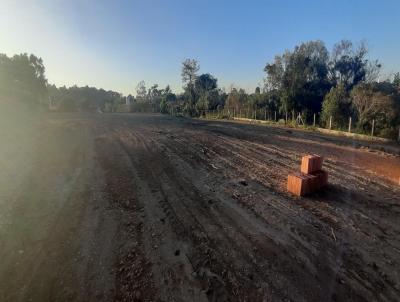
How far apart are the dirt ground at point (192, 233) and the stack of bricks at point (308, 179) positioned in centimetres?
24

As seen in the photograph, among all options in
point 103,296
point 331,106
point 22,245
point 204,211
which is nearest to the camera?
point 103,296

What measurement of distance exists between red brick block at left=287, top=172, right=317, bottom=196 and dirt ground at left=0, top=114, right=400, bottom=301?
0.75ft

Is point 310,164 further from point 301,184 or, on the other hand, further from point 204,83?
point 204,83

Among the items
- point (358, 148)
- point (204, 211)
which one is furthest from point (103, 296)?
point (358, 148)

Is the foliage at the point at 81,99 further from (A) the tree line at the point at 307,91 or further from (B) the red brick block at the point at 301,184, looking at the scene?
(B) the red brick block at the point at 301,184

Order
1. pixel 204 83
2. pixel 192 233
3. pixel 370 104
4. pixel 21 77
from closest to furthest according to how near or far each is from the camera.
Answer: pixel 192 233, pixel 370 104, pixel 21 77, pixel 204 83

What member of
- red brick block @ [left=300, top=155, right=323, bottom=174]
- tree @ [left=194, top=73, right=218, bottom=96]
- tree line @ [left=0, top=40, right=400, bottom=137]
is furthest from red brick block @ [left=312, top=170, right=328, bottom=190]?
tree @ [left=194, top=73, right=218, bottom=96]

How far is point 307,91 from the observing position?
78.5 ft

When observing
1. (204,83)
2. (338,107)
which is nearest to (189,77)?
(204,83)

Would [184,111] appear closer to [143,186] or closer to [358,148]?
[358,148]

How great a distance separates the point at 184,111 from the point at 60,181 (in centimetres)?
3442

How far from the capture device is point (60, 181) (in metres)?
6.30

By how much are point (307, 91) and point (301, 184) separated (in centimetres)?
2095

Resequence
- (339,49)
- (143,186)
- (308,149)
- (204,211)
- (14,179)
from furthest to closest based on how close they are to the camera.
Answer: (339,49) → (308,149) → (14,179) → (143,186) → (204,211)
